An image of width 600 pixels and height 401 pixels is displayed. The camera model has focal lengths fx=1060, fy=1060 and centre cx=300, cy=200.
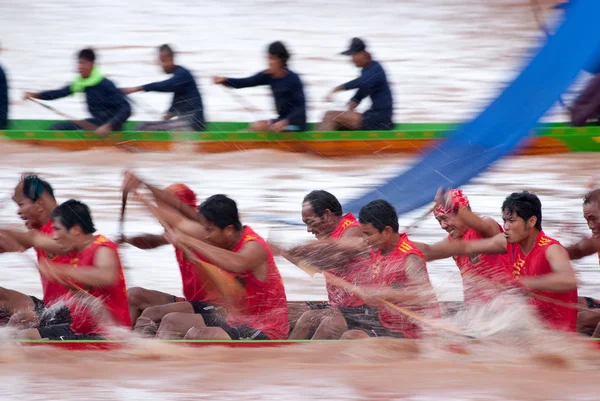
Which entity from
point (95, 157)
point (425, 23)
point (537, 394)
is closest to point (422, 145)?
point (95, 157)

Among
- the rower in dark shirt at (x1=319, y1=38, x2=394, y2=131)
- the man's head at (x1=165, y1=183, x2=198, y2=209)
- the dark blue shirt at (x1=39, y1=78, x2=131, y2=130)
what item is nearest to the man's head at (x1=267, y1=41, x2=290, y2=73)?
the rower in dark shirt at (x1=319, y1=38, x2=394, y2=131)

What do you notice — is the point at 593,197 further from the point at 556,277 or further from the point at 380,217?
the point at 380,217

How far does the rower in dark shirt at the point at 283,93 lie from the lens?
378 inches

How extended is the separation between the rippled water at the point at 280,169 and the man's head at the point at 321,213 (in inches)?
34.7

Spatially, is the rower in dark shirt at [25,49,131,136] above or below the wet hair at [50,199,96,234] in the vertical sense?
above

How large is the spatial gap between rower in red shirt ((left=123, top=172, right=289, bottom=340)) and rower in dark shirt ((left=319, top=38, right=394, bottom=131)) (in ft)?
14.8

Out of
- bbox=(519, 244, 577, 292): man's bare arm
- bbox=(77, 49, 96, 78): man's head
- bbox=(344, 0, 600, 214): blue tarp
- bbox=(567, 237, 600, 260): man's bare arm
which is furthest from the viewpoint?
bbox=(77, 49, 96, 78): man's head

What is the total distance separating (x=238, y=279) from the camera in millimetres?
5301

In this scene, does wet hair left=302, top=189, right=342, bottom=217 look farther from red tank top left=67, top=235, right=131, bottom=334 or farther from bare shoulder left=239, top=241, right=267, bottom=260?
red tank top left=67, top=235, right=131, bottom=334

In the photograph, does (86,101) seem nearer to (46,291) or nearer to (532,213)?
(46,291)

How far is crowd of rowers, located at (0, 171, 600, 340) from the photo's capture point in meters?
5.15

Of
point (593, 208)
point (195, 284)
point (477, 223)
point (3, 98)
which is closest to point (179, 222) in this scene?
point (195, 284)

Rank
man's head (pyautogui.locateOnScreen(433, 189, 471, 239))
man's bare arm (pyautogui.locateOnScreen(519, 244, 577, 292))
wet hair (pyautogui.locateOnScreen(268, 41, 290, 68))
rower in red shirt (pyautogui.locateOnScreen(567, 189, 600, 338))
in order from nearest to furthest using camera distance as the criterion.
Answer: man's bare arm (pyautogui.locateOnScreen(519, 244, 577, 292)) < rower in red shirt (pyautogui.locateOnScreen(567, 189, 600, 338)) < man's head (pyautogui.locateOnScreen(433, 189, 471, 239)) < wet hair (pyautogui.locateOnScreen(268, 41, 290, 68))

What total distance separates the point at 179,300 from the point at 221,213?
0.85 meters
